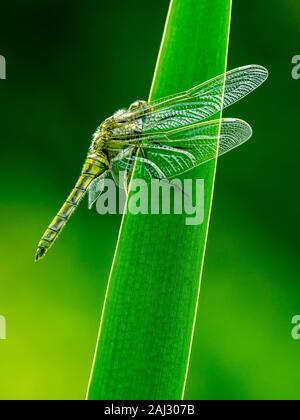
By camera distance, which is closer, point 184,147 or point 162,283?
point 162,283

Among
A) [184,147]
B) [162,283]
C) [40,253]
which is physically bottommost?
[162,283]

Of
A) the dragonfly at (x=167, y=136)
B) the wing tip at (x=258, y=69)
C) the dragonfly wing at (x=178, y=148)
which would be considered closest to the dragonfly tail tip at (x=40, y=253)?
the dragonfly at (x=167, y=136)

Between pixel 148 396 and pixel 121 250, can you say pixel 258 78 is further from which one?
pixel 148 396

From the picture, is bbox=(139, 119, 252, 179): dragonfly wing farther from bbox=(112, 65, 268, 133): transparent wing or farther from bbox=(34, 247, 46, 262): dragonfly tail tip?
bbox=(34, 247, 46, 262): dragonfly tail tip

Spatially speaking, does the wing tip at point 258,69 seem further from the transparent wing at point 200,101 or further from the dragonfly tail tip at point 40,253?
the dragonfly tail tip at point 40,253

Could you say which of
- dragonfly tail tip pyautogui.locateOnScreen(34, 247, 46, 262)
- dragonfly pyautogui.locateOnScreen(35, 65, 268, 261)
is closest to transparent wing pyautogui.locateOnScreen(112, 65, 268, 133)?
dragonfly pyautogui.locateOnScreen(35, 65, 268, 261)

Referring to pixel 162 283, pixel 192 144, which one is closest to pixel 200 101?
pixel 192 144

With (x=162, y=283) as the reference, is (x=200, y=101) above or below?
above

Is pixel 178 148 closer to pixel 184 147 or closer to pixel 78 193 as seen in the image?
pixel 184 147
